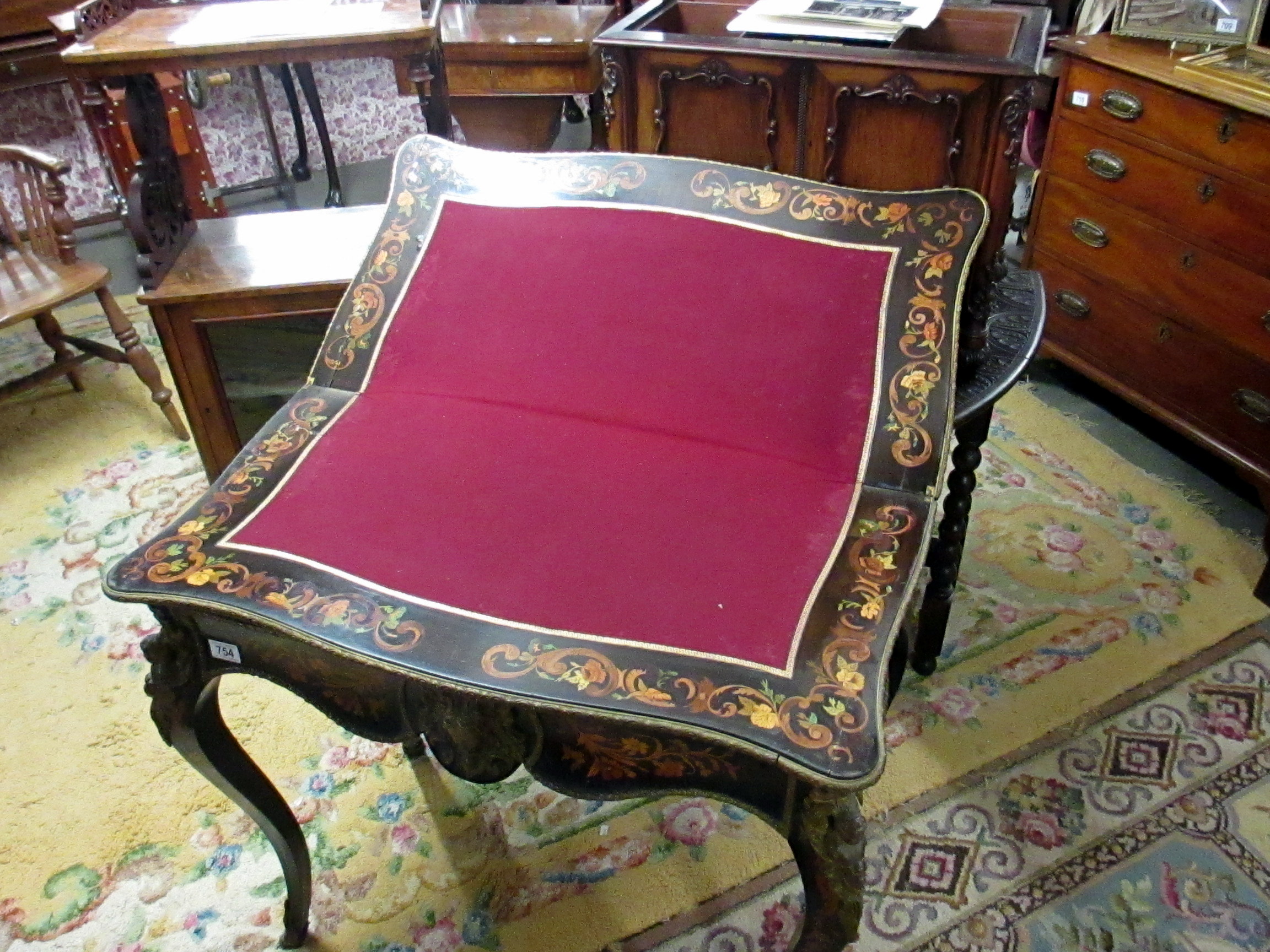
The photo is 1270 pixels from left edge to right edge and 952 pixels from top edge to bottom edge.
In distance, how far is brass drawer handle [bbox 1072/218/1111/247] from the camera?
2.36 metres

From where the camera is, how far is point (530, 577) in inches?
43.4

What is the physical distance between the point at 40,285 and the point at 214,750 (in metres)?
1.66

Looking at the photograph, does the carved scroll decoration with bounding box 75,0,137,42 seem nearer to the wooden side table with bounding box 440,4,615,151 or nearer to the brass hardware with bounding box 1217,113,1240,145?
the wooden side table with bounding box 440,4,615,151

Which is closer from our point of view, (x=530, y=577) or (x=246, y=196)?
(x=530, y=577)

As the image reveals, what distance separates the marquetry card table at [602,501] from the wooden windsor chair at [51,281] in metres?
1.32

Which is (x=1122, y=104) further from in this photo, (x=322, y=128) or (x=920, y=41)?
(x=322, y=128)

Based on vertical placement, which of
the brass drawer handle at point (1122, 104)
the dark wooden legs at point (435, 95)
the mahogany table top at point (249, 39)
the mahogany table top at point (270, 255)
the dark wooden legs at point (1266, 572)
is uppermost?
the mahogany table top at point (249, 39)

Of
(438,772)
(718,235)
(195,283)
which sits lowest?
(438,772)

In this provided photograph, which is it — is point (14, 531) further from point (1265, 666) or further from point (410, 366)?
point (1265, 666)

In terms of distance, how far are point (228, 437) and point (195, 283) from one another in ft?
1.22

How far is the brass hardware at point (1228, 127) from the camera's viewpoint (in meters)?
1.96

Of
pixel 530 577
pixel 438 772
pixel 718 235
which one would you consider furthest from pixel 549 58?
pixel 530 577

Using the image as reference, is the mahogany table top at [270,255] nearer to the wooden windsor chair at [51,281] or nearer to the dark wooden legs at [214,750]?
the wooden windsor chair at [51,281]

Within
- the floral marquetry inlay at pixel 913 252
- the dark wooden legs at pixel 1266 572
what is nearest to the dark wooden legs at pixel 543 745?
the floral marquetry inlay at pixel 913 252
